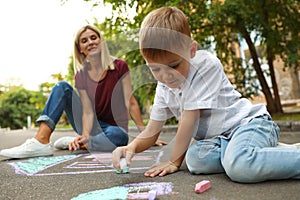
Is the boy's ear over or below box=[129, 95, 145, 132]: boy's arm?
over

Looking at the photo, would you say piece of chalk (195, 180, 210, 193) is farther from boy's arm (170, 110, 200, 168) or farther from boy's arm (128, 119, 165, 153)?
boy's arm (128, 119, 165, 153)

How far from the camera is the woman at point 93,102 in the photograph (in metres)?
2.52

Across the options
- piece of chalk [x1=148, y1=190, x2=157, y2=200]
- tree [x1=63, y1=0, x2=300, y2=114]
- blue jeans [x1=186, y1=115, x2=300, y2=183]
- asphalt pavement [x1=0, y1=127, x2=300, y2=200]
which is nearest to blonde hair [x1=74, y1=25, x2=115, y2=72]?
asphalt pavement [x1=0, y1=127, x2=300, y2=200]

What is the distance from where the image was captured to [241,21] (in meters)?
4.24

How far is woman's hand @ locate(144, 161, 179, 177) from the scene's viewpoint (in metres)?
1.56

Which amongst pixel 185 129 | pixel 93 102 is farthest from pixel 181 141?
pixel 93 102

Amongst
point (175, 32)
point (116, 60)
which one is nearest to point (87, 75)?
point (116, 60)

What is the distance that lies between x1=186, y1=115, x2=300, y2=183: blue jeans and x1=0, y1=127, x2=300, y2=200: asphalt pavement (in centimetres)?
4

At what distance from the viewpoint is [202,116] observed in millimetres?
1584

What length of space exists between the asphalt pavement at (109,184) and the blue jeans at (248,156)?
0.13ft

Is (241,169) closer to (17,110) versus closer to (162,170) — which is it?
(162,170)

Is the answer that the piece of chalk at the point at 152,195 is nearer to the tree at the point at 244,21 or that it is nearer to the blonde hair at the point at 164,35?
the blonde hair at the point at 164,35

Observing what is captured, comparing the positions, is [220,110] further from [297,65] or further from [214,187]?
[297,65]

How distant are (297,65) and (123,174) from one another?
319cm
